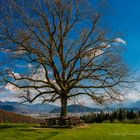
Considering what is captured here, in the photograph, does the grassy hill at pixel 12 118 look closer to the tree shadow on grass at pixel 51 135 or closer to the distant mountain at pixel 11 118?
the distant mountain at pixel 11 118

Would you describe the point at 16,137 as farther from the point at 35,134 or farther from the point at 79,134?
the point at 79,134

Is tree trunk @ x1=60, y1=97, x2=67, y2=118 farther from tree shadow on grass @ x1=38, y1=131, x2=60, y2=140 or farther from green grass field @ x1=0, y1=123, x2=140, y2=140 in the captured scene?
tree shadow on grass @ x1=38, y1=131, x2=60, y2=140

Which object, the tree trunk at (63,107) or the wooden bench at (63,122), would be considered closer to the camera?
the wooden bench at (63,122)

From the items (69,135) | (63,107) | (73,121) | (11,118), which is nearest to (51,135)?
(69,135)

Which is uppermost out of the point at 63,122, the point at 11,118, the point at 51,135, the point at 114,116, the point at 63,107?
the point at 114,116

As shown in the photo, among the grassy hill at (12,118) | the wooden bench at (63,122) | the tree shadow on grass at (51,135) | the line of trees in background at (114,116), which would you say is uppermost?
the line of trees in background at (114,116)

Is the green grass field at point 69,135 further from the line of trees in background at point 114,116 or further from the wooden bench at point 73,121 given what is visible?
the line of trees in background at point 114,116

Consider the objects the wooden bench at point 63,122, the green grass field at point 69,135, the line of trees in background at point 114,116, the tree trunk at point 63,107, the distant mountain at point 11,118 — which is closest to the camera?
the green grass field at point 69,135

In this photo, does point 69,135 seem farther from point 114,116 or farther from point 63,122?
point 114,116

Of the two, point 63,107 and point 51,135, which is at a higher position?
point 63,107

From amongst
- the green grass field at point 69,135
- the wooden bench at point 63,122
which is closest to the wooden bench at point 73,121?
the wooden bench at point 63,122

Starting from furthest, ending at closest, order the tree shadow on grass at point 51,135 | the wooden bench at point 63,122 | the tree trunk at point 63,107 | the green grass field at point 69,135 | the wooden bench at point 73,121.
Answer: the tree trunk at point 63,107 → the wooden bench at point 63,122 → the wooden bench at point 73,121 → the green grass field at point 69,135 → the tree shadow on grass at point 51,135

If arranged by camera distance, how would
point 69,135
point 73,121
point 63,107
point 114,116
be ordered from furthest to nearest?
point 114,116 → point 63,107 → point 73,121 → point 69,135

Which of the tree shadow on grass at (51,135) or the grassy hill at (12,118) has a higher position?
the grassy hill at (12,118)
